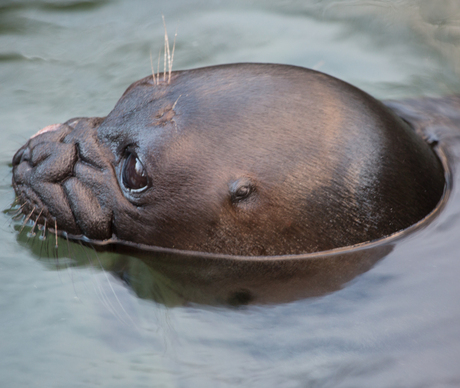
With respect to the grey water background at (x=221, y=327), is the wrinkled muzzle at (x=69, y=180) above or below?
above

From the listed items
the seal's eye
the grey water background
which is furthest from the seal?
the grey water background

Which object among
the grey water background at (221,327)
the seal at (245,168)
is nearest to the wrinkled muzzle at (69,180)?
the seal at (245,168)

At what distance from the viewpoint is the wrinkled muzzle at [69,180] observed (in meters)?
3.66

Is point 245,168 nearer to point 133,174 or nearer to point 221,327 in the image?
point 133,174

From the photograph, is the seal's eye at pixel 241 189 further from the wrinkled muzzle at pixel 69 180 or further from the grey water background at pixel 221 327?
the wrinkled muzzle at pixel 69 180

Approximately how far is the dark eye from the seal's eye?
542 mm

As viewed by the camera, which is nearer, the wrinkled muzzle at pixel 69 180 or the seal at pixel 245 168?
the seal at pixel 245 168

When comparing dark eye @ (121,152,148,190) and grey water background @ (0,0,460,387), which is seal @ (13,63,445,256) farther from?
grey water background @ (0,0,460,387)

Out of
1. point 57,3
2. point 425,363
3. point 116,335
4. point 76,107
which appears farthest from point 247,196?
point 57,3

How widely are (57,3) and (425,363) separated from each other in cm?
528

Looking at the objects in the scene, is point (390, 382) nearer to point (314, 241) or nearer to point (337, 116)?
point (314, 241)

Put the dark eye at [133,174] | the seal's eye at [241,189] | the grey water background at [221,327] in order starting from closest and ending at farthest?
1. the grey water background at [221,327]
2. the seal's eye at [241,189]
3. the dark eye at [133,174]

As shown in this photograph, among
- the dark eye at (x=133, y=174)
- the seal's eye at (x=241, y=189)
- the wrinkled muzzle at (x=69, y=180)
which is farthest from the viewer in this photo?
the wrinkled muzzle at (x=69, y=180)

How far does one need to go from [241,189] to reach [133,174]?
0.68 m
